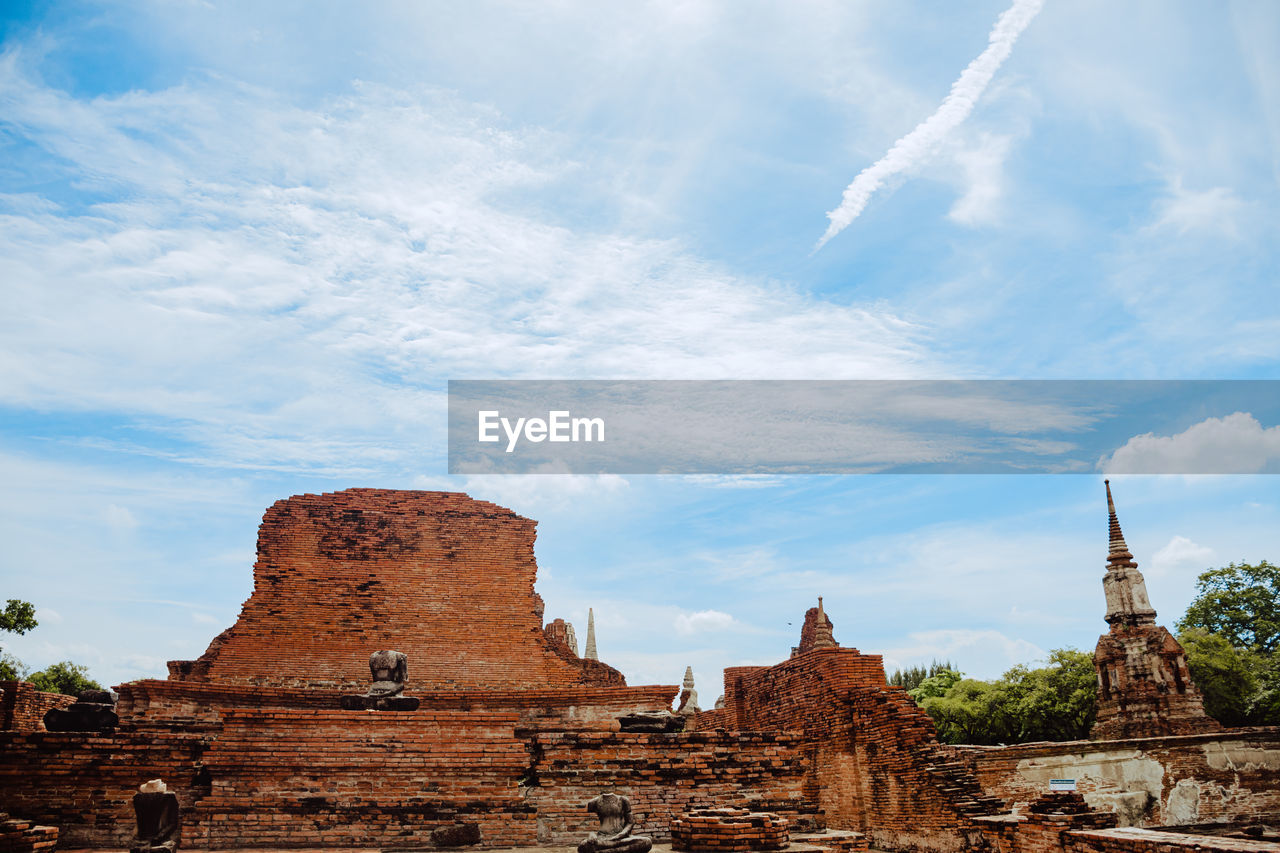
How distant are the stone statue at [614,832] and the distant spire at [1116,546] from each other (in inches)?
791

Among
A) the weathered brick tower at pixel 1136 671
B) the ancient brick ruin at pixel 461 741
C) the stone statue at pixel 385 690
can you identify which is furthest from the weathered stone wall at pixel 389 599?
the weathered brick tower at pixel 1136 671

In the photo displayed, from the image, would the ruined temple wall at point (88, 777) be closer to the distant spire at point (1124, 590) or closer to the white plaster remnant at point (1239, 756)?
the white plaster remnant at point (1239, 756)

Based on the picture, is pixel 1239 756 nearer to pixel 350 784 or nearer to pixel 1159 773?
pixel 1159 773

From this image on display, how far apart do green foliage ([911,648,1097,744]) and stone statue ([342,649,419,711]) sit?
847 inches

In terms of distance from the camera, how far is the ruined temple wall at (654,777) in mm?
10172

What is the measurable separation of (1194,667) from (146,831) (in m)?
29.5

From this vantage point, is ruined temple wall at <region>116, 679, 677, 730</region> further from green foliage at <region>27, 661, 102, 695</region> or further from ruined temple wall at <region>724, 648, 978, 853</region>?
green foliage at <region>27, 661, 102, 695</region>

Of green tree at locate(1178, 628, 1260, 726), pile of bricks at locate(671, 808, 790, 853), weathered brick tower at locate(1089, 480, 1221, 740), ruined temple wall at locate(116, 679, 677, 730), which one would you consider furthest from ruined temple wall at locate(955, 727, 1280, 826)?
pile of bricks at locate(671, 808, 790, 853)

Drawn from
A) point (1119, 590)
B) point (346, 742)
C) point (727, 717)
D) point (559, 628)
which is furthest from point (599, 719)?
point (1119, 590)

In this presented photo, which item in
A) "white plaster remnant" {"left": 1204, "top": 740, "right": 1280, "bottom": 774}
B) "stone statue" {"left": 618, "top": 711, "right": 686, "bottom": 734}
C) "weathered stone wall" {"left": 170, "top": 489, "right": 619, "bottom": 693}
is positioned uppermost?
"weathered stone wall" {"left": 170, "top": 489, "right": 619, "bottom": 693}

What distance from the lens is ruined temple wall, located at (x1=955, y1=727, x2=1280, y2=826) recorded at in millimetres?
17609

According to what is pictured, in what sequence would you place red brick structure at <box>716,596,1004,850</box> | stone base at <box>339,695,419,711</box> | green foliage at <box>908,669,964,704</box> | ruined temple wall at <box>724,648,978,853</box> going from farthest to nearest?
1. green foliage at <box>908,669,964,704</box>
2. ruined temple wall at <box>724,648,978,853</box>
3. red brick structure at <box>716,596,1004,850</box>
4. stone base at <box>339,695,419,711</box>

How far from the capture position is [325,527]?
1588 cm

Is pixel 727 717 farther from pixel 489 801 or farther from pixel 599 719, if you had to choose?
pixel 489 801
